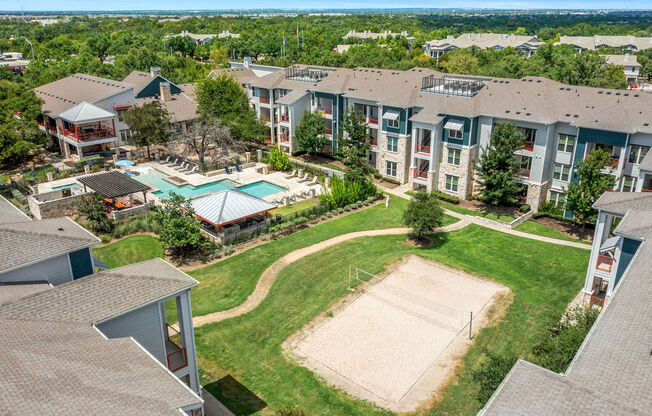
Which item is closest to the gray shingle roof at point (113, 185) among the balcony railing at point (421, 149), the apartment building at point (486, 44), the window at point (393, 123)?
the window at point (393, 123)

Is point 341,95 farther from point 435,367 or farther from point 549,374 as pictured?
point 549,374

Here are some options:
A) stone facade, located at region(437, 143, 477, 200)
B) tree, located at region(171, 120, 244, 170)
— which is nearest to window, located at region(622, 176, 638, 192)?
stone facade, located at region(437, 143, 477, 200)

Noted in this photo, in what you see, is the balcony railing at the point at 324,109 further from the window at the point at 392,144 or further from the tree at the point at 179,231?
the tree at the point at 179,231

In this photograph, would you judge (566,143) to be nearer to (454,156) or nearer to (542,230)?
(542,230)

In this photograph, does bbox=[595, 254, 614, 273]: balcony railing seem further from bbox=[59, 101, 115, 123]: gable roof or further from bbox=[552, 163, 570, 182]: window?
bbox=[59, 101, 115, 123]: gable roof

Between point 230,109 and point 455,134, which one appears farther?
point 230,109

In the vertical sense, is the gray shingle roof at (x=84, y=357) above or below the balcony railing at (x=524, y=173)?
above

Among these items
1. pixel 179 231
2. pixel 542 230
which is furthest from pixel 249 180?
pixel 542 230

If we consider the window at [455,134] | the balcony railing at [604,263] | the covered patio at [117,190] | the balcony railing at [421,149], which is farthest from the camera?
the balcony railing at [421,149]
